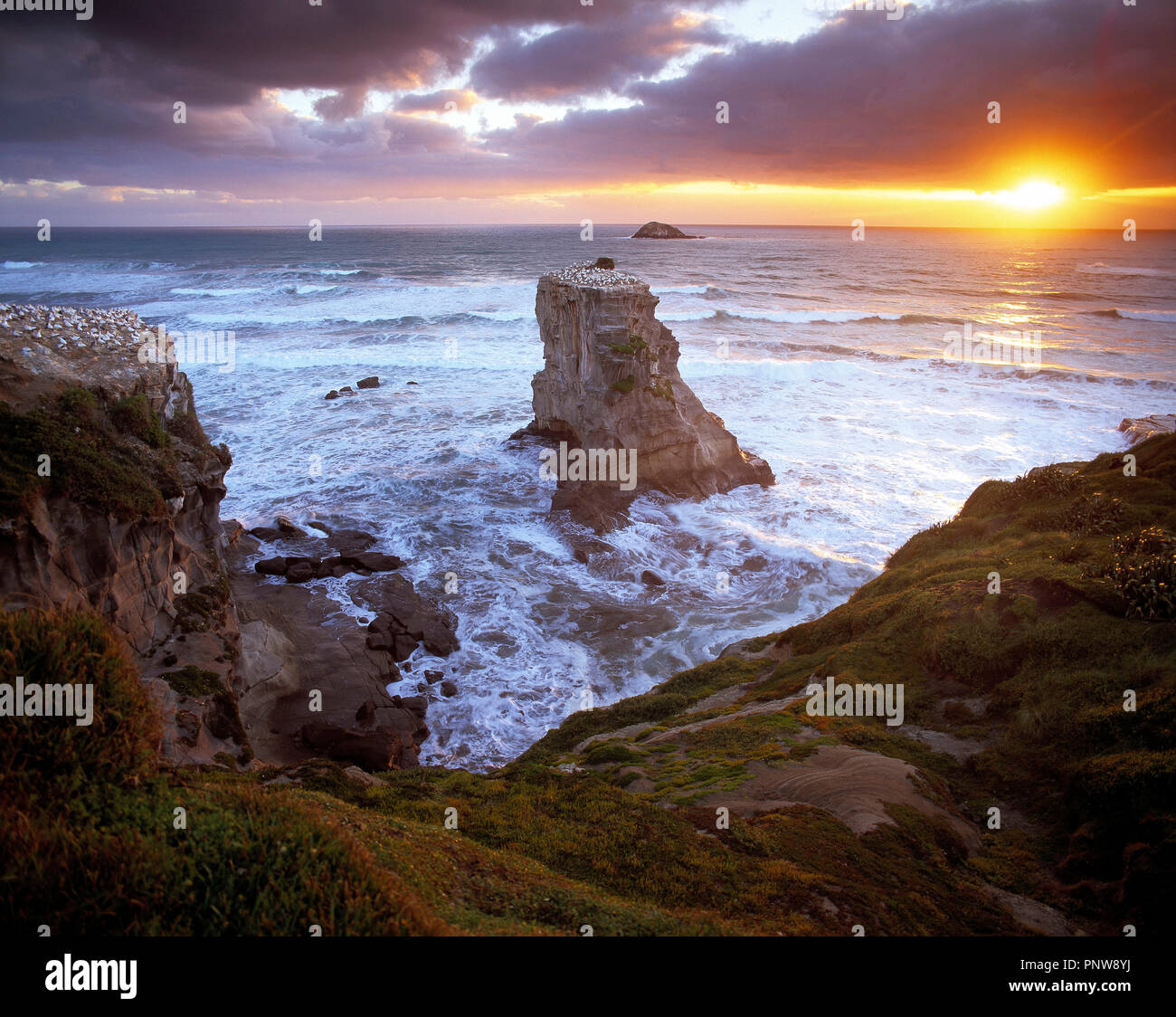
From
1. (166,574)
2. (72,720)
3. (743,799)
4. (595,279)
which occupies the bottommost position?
(743,799)

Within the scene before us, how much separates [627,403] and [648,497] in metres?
4.26

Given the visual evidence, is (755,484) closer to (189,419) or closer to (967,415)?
(967,415)

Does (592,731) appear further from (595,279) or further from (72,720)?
(595,279)

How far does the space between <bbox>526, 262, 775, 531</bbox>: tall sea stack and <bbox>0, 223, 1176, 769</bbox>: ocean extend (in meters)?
1.41

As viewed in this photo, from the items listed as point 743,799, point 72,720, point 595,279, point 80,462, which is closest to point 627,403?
point 595,279

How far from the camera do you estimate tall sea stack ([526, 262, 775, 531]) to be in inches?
1162

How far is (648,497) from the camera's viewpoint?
3012 centimetres

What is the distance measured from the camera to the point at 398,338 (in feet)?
189

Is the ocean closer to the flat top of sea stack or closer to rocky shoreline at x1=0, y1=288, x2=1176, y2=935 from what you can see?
rocky shoreline at x1=0, y1=288, x2=1176, y2=935

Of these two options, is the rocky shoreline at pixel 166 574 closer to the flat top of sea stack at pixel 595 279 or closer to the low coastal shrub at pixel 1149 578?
the low coastal shrub at pixel 1149 578

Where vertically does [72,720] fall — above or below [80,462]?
below

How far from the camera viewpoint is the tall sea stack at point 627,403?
29516 millimetres

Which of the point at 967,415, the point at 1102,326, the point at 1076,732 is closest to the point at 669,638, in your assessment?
the point at 1076,732

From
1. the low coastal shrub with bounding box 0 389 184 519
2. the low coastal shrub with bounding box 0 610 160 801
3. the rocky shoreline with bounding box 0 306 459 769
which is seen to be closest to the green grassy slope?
the low coastal shrub with bounding box 0 610 160 801
